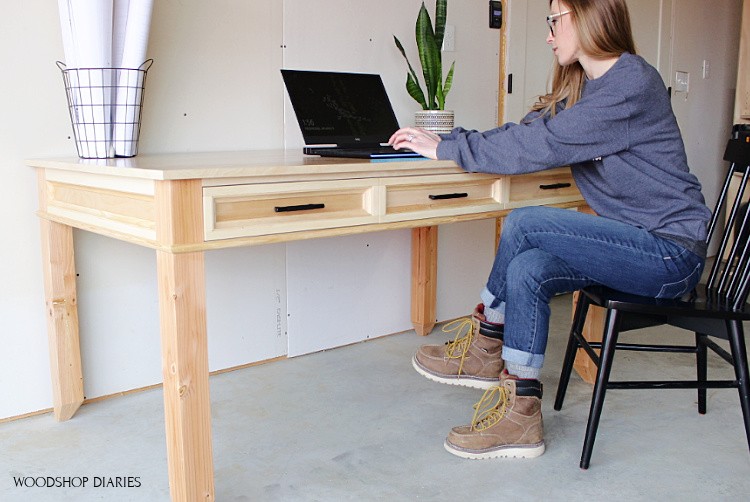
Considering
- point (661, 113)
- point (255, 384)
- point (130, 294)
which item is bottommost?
point (255, 384)

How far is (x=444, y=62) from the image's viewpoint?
9.51ft

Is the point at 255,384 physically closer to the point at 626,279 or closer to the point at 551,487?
the point at 551,487

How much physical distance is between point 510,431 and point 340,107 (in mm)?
1072

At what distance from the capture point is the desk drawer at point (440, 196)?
1810 millimetres

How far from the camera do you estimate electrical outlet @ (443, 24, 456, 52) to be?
2.89m

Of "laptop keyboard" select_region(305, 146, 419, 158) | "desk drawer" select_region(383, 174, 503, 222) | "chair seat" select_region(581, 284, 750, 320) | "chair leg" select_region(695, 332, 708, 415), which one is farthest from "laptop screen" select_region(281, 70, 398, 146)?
"chair leg" select_region(695, 332, 708, 415)

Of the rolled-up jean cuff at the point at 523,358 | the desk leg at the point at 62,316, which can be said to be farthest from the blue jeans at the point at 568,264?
the desk leg at the point at 62,316

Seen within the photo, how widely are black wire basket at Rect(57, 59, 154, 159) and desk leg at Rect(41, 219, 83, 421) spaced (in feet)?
0.84

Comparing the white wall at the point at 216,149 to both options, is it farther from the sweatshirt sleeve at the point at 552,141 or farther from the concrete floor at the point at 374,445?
the sweatshirt sleeve at the point at 552,141

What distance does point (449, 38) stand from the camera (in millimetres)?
2902

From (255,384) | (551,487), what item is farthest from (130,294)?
(551,487)

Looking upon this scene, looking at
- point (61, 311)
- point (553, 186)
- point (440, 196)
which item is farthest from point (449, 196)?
point (61, 311)

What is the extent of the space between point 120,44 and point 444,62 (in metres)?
1.38

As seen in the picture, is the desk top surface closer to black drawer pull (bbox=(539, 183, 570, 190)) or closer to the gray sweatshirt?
the gray sweatshirt
